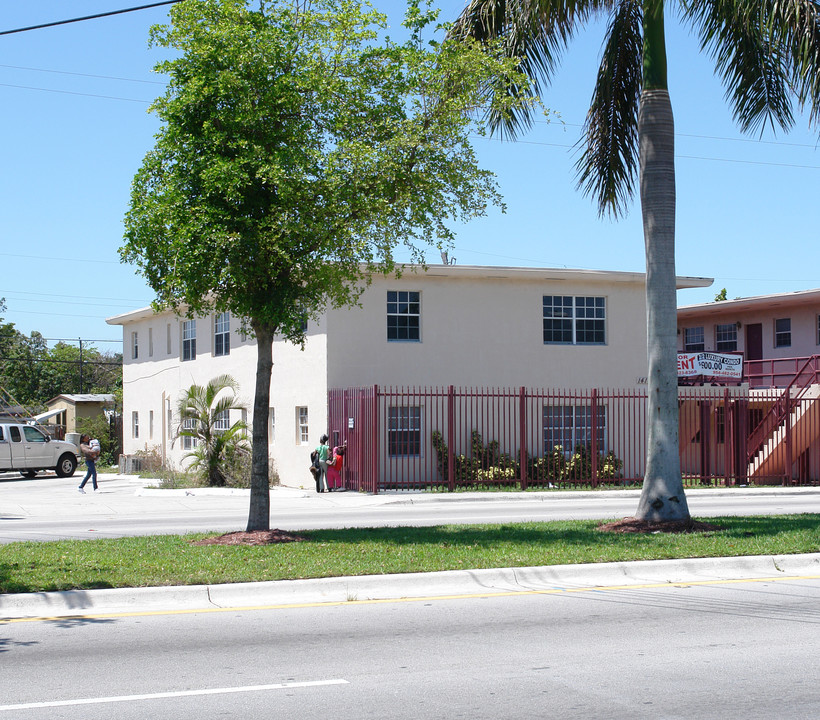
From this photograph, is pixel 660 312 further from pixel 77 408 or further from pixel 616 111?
pixel 77 408

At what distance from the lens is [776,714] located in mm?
5785

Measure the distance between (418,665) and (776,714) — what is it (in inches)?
96.6

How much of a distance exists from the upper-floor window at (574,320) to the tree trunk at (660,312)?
15089mm

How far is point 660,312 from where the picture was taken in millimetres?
14133

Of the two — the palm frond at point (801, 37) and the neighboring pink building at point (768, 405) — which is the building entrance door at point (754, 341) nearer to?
the neighboring pink building at point (768, 405)

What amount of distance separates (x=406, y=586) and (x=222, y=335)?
23963 mm

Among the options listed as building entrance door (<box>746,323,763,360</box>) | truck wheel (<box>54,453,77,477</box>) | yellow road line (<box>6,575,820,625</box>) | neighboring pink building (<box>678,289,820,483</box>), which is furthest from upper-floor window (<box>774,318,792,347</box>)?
truck wheel (<box>54,453,77,477</box>)

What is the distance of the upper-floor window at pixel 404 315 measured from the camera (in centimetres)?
→ 2777

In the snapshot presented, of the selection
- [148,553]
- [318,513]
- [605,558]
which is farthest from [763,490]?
[148,553]

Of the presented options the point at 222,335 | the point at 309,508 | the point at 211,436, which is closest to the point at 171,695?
the point at 309,508

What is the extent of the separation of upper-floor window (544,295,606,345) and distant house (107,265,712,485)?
3cm

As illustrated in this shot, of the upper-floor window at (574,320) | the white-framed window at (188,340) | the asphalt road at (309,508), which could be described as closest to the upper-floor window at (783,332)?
the upper-floor window at (574,320)

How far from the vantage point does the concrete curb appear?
9.19 meters

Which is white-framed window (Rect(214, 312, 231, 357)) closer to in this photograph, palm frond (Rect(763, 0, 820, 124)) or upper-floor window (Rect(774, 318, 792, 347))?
upper-floor window (Rect(774, 318, 792, 347))
